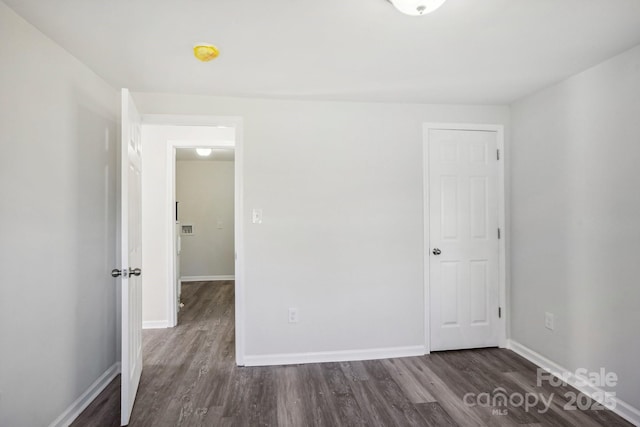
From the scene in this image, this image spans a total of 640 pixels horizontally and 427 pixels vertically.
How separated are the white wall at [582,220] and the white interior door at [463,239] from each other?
8.0 inches

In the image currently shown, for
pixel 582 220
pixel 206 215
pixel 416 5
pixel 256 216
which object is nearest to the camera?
pixel 416 5

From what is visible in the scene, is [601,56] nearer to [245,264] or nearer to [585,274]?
[585,274]

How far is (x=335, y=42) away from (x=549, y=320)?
2697 millimetres

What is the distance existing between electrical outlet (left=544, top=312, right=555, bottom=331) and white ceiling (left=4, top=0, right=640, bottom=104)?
1.87m

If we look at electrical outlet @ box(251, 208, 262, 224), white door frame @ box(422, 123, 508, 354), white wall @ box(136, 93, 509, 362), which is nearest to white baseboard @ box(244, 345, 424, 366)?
white wall @ box(136, 93, 509, 362)

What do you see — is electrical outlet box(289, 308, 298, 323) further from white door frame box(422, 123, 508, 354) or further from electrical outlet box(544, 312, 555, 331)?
electrical outlet box(544, 312, 555, 331)

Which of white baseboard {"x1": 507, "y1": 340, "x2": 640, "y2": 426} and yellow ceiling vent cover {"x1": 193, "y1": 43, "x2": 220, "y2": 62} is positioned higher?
yellow ceiling vent cover {"x1": 193, "y1": 43, "x2": 220, "y2": 62}

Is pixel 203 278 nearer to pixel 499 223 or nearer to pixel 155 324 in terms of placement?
pixel 155 324

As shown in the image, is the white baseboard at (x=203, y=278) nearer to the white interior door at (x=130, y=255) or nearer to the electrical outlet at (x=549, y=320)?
the white interior door at (x=130, y=255)

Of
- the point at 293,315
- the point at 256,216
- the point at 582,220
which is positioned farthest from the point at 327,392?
the point at 582,220

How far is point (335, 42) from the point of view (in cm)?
185

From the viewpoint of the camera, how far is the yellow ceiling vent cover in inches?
73.1

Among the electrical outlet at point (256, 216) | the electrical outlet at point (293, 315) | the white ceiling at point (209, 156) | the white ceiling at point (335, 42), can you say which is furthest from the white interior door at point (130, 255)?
the white ceiling at point (209, 156)

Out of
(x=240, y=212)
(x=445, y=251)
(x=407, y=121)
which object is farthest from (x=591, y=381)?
(x=240, y=212)
